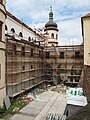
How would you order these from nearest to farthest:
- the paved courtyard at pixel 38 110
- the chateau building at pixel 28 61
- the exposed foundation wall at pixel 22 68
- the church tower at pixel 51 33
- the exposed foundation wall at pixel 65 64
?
the paved courtyard at pixel 38 110 < the chateau building at pixel 28 61 < the exposed foundation wall at pixel 22 68 < the exposed foundation wall at pixel 65 64 < the church tower at pixel 51 33

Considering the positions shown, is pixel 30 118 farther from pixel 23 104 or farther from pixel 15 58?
pixel 15 58

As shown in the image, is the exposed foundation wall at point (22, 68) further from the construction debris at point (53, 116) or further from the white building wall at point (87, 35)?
the white building wall at point (87, 35)

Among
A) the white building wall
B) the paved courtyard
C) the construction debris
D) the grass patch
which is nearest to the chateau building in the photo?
the grass patch

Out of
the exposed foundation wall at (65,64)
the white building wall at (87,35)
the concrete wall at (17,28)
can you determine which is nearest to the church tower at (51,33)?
the concrete wall at (17,28)

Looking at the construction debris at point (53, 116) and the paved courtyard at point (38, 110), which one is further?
the paved courtyard at point (38, 110)

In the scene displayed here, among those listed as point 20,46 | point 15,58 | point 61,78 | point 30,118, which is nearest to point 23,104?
point 30,118

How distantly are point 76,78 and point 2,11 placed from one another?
14756mm

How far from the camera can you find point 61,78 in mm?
24844

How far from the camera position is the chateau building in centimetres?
1451

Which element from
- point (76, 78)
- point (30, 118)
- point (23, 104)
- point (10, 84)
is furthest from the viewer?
point (76, 78)

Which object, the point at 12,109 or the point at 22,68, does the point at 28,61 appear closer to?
the point at 22,68

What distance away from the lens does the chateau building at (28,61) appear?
14508mm

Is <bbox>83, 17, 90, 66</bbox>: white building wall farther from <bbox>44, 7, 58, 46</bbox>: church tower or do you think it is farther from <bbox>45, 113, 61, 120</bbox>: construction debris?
<bbox>44, 7, 58, 46</bbox>: church tower

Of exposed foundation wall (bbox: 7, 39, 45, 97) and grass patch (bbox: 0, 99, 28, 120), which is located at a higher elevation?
exposed foundation wall (bbox: 7, 39, 45, 97)
